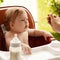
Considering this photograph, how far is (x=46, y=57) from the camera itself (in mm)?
1211

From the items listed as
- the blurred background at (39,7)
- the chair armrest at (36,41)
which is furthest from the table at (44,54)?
the blurred background at (39,7)

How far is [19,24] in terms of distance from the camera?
1.63 metres

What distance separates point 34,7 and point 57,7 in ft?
1.99

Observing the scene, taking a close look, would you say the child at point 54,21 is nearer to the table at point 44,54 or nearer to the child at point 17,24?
the child at point 17,24

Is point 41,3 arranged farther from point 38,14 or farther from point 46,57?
point 46,57

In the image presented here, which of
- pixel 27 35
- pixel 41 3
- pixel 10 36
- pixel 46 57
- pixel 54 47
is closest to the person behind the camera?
pixel 46 57

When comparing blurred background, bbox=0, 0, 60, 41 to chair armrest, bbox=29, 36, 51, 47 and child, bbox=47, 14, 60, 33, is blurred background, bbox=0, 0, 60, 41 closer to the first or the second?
chair armrest, bbox=29, 36, 51, 47

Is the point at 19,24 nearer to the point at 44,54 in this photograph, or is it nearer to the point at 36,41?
the point at 36,41

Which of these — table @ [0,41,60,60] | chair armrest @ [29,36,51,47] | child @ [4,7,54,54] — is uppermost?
child @ [4,7,54,54]

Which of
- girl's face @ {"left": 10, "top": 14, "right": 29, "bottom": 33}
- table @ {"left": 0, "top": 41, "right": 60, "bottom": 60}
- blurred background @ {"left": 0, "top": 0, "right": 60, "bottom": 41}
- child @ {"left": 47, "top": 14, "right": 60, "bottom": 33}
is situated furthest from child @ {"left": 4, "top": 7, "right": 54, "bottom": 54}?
blurred background @ {"left": 0, "top": 0, "right": 60, "bottom": 41}

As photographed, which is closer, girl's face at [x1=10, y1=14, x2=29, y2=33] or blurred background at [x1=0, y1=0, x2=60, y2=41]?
girl's face at [x1=10, y1=14, x2=29, y2=33]

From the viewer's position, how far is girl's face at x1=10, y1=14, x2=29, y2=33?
1.63 m

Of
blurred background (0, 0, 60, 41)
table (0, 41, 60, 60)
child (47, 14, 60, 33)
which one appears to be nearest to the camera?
table (0, 41, 60, 60)

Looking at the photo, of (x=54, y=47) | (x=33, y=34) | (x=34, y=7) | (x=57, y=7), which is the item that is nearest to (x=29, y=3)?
(x=34, y=7)
